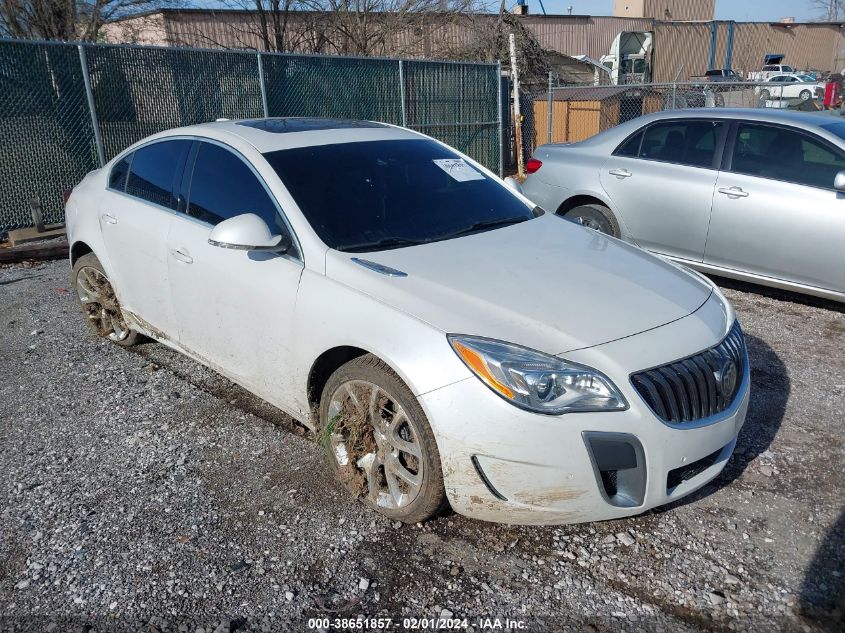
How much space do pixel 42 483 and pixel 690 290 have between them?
3317mm

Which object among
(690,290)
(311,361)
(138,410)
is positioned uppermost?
(690,290)

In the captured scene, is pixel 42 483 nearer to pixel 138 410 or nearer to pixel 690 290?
pixel 138 410

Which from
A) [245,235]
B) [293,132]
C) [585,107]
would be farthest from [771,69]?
[245,235]

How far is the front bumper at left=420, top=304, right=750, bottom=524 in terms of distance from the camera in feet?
8.37

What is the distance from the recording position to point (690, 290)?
3.32m

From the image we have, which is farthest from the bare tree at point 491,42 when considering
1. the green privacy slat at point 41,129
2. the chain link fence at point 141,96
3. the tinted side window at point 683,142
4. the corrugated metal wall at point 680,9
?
the corrugated metal wall at point 680,9

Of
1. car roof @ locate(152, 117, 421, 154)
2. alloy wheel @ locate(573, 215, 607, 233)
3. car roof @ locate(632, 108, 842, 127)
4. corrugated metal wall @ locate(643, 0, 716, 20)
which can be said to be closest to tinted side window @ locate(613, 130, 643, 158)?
car roof @ locate(632, 108, 842, 127)

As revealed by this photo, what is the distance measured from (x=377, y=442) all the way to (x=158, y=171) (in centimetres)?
251

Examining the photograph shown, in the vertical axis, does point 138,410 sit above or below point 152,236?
below

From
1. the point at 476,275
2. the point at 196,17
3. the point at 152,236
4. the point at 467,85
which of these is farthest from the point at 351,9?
the point at 476,275

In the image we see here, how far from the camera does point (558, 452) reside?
2551 mm

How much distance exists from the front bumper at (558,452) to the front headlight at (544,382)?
0.11 feet

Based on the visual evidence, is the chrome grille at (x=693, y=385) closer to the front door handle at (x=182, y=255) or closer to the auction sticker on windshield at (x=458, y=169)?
the auction sticker on windshield at (x=458, y=169)

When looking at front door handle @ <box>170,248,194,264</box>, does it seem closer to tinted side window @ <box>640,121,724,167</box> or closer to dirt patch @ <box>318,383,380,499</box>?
dirt patch @ <box>318,383,380,499</box>
